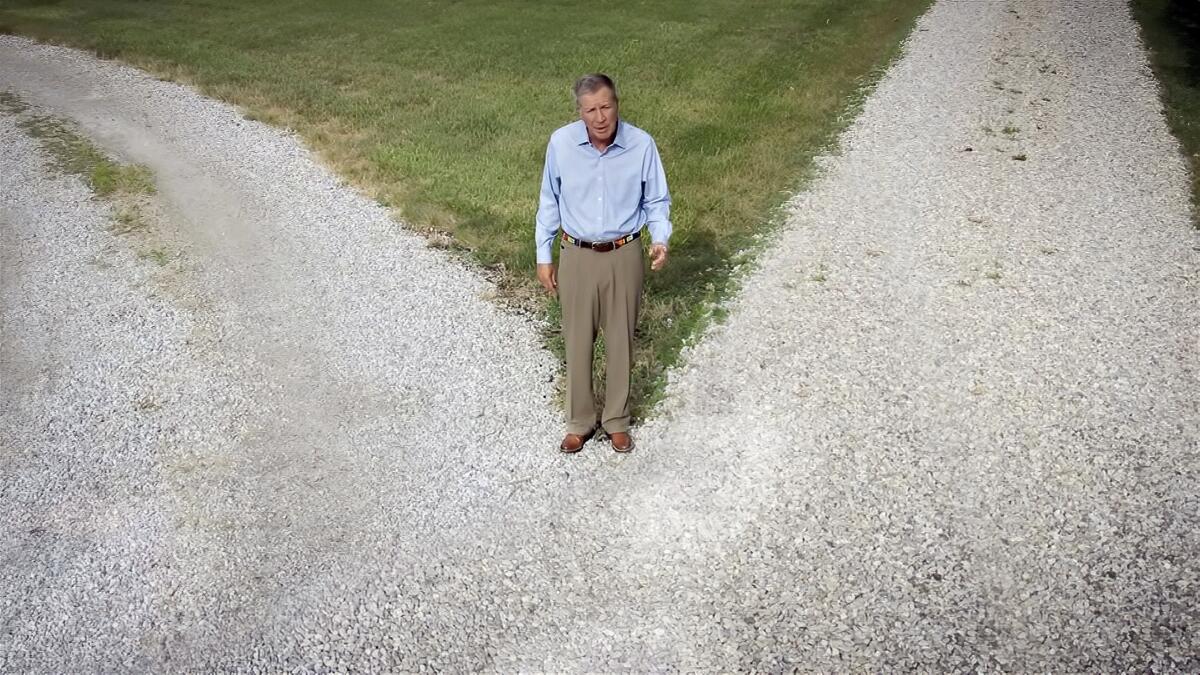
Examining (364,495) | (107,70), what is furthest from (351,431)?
(107,70)

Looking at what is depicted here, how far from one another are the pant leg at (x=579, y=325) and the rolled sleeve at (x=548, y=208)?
16cm

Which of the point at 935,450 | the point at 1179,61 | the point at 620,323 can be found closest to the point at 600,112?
the point at 620,323

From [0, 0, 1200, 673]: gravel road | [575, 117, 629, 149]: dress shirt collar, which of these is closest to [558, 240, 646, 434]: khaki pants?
[0, 0, 1200, 673]: gravel road

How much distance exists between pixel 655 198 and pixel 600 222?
482mm

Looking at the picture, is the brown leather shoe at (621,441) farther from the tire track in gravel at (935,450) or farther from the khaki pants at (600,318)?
the tire track in gravel at (935,450)

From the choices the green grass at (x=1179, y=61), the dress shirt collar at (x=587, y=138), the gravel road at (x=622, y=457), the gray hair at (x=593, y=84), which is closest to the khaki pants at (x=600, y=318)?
the gravel road at (x=622, y=457)

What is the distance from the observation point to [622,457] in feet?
24.1

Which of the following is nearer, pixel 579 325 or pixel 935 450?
pixel 579 325

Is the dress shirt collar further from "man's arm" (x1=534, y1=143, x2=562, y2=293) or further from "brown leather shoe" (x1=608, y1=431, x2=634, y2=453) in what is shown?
"brown leather shoe" (x1=608, y1=431, x2=634, y2=453)

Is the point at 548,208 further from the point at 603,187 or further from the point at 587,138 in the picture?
the point at 587,138

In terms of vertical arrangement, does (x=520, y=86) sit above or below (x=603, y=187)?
below

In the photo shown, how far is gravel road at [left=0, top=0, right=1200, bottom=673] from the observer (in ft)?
19.0

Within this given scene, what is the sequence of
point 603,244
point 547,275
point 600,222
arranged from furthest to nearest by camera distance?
1. point 547,275
2. point 603,244
3. point 600,222

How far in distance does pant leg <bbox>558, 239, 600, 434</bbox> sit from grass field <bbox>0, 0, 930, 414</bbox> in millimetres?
867
